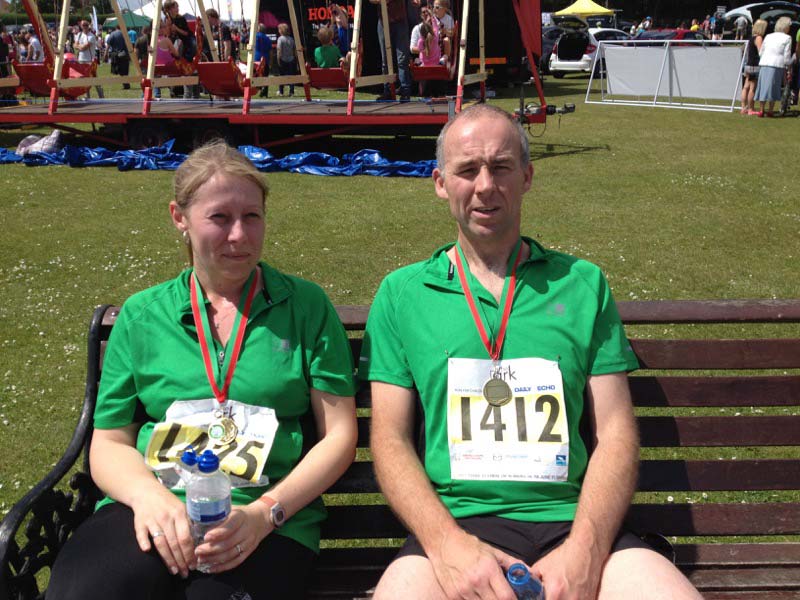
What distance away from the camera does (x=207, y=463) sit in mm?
2111

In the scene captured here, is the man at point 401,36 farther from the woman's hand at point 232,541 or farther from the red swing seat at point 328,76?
the woman's hand at point 232,541

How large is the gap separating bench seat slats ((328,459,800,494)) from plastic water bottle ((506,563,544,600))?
2.35ft

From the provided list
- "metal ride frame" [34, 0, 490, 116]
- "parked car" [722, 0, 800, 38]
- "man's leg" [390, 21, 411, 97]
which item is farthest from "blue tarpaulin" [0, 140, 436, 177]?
"parked car" [722, 0, 800, 38]

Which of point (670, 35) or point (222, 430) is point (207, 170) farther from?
point (670, 35)

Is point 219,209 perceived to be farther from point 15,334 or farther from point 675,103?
point 675,103

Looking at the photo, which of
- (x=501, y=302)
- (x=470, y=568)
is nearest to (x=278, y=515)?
(x=470, y=568)

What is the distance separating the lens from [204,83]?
533 inches

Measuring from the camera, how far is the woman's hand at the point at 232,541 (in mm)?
2150

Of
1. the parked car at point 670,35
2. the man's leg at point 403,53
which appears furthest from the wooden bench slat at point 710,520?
the parked car at point 670,35

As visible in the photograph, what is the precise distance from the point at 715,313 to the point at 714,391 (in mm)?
259

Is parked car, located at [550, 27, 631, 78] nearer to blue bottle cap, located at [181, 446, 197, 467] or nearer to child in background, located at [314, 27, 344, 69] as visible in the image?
child in background, located at [314, 27, 344, 69]

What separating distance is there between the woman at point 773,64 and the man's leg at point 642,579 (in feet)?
56.6

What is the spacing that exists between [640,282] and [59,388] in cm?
451

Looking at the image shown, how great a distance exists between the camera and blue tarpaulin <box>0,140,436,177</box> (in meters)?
12.0
